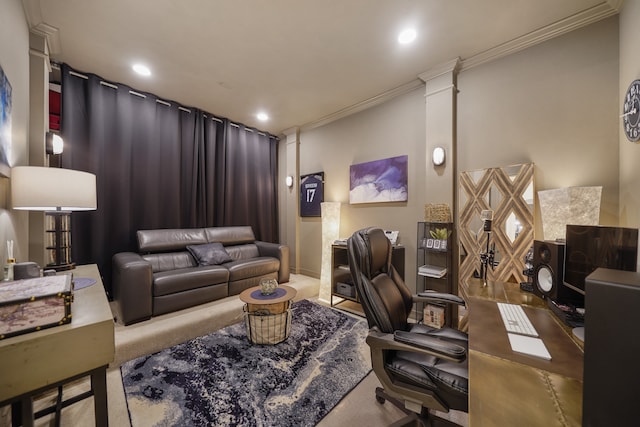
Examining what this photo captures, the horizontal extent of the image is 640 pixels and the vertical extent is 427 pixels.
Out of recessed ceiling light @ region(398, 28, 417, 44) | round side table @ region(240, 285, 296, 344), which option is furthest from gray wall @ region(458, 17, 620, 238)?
round side table @ region(240, 285, 296, 344)

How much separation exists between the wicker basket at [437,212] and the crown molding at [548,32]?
4.79 feet

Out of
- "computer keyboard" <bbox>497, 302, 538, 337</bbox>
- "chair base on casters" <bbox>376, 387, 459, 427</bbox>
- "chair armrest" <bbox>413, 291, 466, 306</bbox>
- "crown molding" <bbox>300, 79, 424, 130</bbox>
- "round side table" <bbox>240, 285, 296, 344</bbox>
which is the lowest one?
"chair base on casters" <bbox>376, 387, 459, 427</bbox>

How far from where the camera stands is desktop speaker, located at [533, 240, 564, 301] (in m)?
1.34

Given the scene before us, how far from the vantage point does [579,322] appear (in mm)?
1051

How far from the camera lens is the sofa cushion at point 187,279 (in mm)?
2385

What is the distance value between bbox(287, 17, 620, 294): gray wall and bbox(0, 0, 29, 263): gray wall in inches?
125

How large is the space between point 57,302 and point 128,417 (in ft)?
3.23

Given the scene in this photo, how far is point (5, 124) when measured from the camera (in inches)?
51.8

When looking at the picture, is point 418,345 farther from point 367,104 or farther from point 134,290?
point 367,104

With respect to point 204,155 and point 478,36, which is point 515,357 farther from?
point 204,155

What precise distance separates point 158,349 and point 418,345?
2194 mm

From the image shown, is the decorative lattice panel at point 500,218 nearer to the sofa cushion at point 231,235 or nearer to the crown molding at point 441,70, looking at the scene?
the crown molding at point 441,70

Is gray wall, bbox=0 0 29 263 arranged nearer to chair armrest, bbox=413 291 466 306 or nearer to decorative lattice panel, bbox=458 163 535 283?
chair armrest, bbox=413 291 466 306

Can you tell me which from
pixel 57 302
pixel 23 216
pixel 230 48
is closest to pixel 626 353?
pixel 57 302
